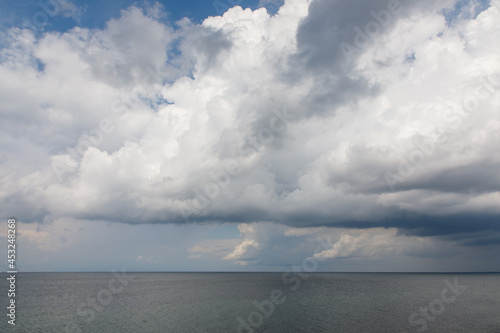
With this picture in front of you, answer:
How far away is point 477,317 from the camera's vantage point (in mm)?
78188

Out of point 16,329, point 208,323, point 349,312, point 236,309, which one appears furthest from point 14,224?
point 349,312

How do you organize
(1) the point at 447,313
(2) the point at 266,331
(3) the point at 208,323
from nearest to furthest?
(2) the point at 266,331
(3) the point at 208,323
(1) the point at 447,313

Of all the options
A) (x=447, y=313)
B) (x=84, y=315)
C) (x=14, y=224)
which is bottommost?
(x=447, y=313)

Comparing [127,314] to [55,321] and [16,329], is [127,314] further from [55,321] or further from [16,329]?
[16,329]

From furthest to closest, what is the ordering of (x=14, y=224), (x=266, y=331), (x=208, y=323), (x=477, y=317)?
(x=477, y=317), (x=208, y=323), (x=266, y=331), (x=14, y=224)

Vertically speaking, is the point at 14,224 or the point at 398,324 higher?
the point at 14,224

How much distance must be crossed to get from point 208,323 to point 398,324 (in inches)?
1691

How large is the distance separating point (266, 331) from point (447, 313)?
5562 cm

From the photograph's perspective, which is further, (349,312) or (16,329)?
(349,312)

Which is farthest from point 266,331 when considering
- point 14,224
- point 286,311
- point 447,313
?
point 447,313

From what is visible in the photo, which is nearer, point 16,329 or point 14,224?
point 14,224

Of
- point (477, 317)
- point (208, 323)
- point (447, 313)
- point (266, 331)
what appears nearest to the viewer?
point (266, 331)

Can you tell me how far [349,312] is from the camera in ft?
278

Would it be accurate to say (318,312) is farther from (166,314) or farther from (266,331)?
(166,314)
